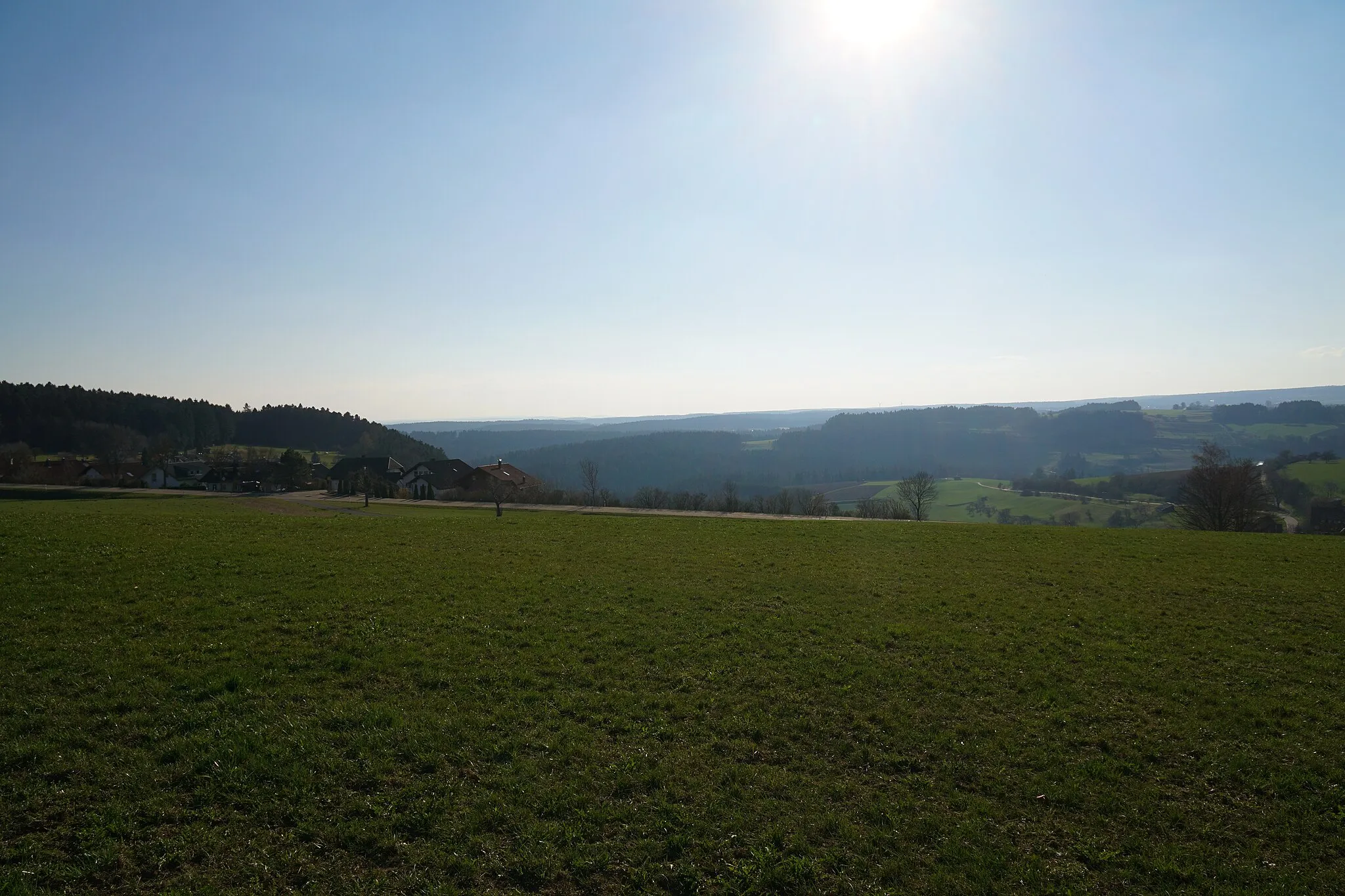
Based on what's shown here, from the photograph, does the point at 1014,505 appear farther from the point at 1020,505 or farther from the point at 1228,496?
the point at 1228,496

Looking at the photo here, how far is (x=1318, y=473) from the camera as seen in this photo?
6438 cm

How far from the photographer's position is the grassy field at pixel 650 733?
531 cm

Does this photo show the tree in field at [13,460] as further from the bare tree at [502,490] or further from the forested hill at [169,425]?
the bare tree at [502,490]

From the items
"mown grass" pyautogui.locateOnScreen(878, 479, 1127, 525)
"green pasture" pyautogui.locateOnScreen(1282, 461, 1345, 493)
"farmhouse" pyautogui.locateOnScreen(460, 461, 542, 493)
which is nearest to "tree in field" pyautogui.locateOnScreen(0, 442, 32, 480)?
"farmhouse" pyautogui.locateOnScreen(460, 461, 542, 493)

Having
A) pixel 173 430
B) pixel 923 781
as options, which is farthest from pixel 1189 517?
pixel 173 430

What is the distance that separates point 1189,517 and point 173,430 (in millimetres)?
130107

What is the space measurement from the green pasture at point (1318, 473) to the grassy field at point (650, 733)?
66.5 meters

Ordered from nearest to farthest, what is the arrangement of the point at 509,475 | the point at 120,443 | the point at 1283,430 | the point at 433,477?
the point at 509,475 → the point at 433,477 → the point at 120,443 → the point at 1283,430

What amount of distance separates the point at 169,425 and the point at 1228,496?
133 m

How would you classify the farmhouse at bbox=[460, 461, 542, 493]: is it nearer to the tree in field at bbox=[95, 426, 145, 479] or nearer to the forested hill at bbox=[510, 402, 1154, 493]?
the tree in field at bbox=[95, 426, 145, 479]

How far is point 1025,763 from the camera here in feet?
22.9

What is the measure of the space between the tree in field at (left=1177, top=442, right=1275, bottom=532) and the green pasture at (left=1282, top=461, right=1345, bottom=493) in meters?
35.7

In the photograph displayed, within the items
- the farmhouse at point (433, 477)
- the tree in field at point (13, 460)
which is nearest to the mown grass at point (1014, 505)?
the farmhouse at point (433, 477)

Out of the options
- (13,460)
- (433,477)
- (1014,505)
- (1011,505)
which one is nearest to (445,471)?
(433,477)
